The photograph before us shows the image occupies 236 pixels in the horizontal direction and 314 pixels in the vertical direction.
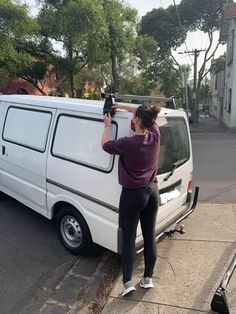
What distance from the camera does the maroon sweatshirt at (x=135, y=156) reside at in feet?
10.3

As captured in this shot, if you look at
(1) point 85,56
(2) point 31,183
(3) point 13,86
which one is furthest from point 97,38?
(2) point 31,183

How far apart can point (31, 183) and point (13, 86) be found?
2079 centimetres

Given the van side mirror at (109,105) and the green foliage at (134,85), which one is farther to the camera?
the green foliage at (134,85)

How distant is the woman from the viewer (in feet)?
10.3

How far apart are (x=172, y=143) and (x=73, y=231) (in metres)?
1.58

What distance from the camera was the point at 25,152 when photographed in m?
4.86

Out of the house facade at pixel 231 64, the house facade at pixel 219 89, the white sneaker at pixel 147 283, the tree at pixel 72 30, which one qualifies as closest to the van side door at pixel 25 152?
the white sneaker at pixel 147 283

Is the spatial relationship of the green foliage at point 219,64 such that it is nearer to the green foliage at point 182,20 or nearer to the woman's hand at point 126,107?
the green foliage at point 182,20

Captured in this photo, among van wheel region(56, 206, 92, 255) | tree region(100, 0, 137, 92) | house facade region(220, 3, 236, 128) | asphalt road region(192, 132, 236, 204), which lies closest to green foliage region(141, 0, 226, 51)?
house facade region(220, 3, 236, 128)

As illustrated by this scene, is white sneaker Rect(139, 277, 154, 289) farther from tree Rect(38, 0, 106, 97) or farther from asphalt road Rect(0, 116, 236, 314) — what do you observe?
tree Rect(38, 0, 106, 97)

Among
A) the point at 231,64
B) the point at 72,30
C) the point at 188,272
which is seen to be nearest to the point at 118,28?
the point at 72,30

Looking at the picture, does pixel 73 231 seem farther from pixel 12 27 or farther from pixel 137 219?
pixel 12 27

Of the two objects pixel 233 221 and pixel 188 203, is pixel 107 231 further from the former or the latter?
pixel 233 221

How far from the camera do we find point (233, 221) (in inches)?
215
